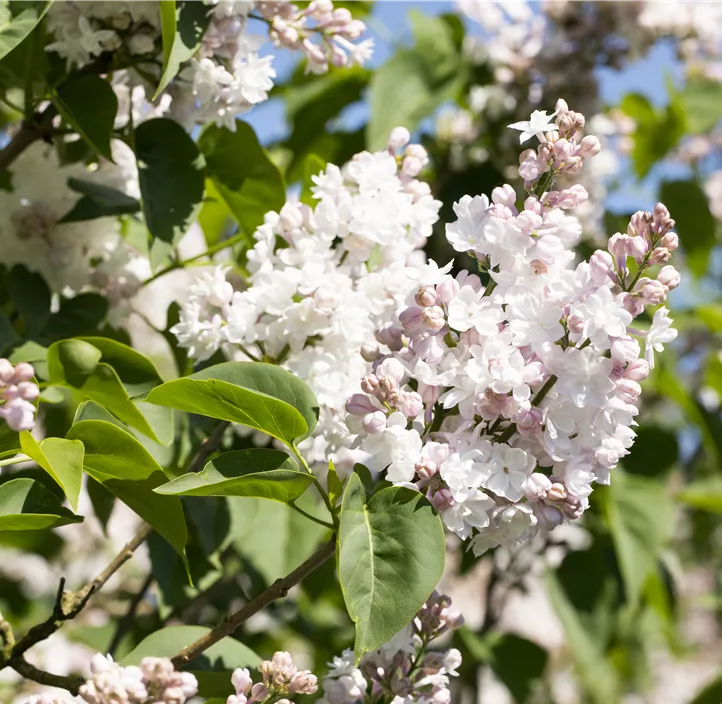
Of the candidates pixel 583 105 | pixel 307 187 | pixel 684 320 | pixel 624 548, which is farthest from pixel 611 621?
pixel 307 187

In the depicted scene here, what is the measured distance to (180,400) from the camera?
2.60 ft

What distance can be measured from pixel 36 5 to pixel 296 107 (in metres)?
1.25

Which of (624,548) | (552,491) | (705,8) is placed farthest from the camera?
(705,8)

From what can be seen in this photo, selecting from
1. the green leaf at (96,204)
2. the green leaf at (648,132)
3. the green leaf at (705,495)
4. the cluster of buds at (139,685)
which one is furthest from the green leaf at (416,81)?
the cluster of buds at (139,685)

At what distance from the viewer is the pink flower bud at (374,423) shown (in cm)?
79

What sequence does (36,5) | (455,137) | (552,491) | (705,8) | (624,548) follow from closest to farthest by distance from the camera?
(552,491)
(36,5)
(624,548)
(455,137)
(705,8)

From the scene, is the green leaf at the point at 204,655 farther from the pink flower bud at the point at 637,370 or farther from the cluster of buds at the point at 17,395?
the pink flower bud at the point at 637,370

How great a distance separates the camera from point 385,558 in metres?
0.75

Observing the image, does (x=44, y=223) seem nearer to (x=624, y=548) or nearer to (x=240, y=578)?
(x=240, y=578)

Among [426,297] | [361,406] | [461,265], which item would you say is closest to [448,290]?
[426,297]

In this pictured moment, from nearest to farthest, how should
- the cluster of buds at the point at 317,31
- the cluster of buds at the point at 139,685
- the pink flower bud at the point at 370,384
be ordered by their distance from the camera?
the cluster of buds at the point at 139,685 → the pink flower bud at the point at 370,384 → the cluster of buds at the point at 317,31

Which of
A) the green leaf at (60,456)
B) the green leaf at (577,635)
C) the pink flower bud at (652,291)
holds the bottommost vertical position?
the green leaf at (577,635)

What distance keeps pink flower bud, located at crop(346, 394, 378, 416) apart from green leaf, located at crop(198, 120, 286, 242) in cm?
48

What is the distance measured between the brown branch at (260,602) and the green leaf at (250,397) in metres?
0.10
